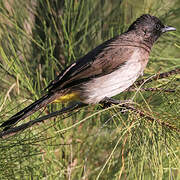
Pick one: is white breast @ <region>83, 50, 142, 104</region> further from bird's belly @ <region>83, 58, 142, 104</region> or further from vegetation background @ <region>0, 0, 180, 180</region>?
vegetation background @ <region>0, 0, 180, 180</region>

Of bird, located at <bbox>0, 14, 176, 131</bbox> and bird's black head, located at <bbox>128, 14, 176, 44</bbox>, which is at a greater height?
bird's black head, located at <bbox>128, 14, 176, 44</bbox>

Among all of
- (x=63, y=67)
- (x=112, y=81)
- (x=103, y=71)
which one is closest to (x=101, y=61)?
(x=103, y=71)

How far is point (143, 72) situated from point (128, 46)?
0.95ft

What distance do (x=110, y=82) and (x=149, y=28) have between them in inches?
29.7

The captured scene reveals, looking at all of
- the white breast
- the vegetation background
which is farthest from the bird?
the vegetation background

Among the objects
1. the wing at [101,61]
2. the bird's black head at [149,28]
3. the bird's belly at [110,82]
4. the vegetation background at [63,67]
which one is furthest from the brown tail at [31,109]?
the bird's black head at [149,28]

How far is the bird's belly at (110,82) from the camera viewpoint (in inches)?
107

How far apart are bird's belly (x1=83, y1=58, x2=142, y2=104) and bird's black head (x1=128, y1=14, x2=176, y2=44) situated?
46cm

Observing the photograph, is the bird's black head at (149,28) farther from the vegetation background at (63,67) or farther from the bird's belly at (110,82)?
the bird's belly at (110,82)

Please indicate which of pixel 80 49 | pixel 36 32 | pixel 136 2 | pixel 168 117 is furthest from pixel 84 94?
pixel 136 2

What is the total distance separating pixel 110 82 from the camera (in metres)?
2.79

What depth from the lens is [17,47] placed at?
2.87m

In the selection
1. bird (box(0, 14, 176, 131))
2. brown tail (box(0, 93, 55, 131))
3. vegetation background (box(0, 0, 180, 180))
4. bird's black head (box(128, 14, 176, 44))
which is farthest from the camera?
bird's black head (box(128, 14, 176, 44))

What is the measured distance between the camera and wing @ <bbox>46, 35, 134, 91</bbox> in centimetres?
277
